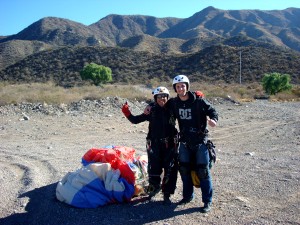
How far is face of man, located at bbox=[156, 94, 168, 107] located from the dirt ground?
1336mm

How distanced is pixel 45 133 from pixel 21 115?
10.6 ft

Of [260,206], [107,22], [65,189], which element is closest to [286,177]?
[260,206]

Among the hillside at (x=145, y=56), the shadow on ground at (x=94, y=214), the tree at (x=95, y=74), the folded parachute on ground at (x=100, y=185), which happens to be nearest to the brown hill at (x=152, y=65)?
the hillside at (x=145, y=56)

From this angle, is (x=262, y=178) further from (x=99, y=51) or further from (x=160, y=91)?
(x=99, y=51)

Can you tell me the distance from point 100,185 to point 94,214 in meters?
0.43

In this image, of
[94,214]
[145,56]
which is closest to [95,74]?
[145,56]

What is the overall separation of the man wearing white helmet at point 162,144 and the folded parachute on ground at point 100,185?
329mm

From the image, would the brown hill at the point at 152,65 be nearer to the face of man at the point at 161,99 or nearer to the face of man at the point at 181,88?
the face of man at the point at 161,99

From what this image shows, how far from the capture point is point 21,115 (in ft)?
47.1

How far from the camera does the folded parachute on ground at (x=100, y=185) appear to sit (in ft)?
16.6

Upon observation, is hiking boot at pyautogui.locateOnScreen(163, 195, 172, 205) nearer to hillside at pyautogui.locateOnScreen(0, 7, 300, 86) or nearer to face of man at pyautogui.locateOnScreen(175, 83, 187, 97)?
face of man at pyautogui.locateOnScreen(175, 83, 187, 97)

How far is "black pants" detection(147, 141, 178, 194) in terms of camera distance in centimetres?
507

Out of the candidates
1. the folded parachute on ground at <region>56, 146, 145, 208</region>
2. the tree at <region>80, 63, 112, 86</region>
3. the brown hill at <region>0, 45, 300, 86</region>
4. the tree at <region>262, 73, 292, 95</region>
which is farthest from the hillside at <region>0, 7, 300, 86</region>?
the folded parachute on ground at <region>56, 146, 145, 208</region>

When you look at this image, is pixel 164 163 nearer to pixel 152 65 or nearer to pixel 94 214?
pixel 94 214
